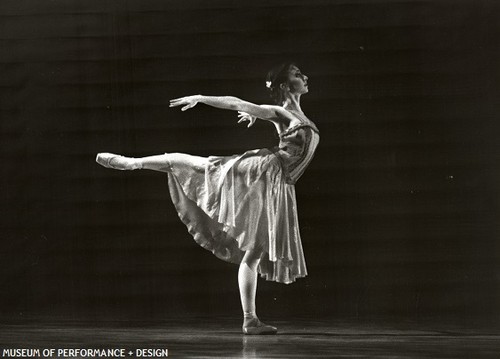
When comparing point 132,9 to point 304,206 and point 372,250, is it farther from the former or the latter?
point 372,250

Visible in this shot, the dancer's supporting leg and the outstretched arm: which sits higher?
the outstretched arm

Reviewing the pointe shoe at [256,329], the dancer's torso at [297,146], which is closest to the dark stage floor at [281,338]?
the pointe shoe at [256,329]

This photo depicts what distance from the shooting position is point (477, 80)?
3.81m

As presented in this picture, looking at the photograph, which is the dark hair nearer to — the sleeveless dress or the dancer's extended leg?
the sleeveless dress

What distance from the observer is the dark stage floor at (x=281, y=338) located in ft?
10.1

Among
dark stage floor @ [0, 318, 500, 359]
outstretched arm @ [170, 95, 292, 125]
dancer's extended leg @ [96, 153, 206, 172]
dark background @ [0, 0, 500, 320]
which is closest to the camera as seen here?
dark stage floor @ [0, 318, 500, 359]

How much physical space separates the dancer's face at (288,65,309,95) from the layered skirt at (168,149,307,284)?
279 millimetres

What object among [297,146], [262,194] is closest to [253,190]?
[262,194]

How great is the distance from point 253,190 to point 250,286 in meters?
0.38

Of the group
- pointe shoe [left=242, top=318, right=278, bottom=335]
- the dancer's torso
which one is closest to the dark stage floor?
pointe shoe [left=242, top=318, right=278, bottom=335]

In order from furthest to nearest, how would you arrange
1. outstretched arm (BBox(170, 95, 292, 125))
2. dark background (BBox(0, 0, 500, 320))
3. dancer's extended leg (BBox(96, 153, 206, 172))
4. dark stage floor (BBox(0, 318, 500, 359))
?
1. dark background (BBox(0, 0, 500, 320))
2. dancer's extended leg (BBox(96, 153, 206, 172))
3. outstretched arm (BBox(170, 95, 292, 125))
4. dark stage floor (BBox(0, 318, 500, 359))

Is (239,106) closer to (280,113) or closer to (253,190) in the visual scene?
(280,113)

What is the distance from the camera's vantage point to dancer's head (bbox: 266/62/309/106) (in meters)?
3.50

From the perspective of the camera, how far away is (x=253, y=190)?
344 centimetres
